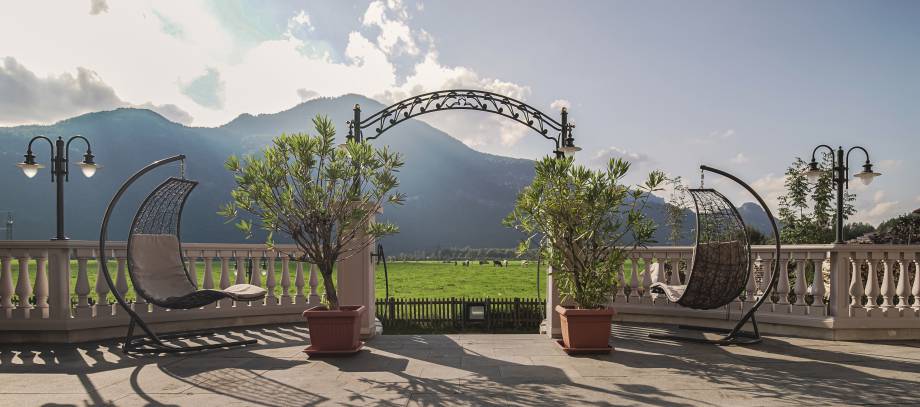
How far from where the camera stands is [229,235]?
3049 inches

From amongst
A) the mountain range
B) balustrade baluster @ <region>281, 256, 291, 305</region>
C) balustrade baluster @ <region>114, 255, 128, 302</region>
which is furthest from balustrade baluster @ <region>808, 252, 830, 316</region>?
the mountain range

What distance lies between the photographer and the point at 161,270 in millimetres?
6406

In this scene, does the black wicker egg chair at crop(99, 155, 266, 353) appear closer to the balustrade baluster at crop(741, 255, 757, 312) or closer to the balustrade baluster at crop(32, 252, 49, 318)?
the balustrade baluster at crop(32, 252, 49, 318)

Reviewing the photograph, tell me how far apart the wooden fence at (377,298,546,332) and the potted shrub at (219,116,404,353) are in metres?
4.66

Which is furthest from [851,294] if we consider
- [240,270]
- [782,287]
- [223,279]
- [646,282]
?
[223,279]

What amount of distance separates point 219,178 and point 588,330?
101 metres

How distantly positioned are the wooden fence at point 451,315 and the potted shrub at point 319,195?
4661mm

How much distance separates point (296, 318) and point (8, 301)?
3.34 metres

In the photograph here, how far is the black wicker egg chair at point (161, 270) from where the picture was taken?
579 centimetres

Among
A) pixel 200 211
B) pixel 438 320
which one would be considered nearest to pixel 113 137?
pixel 200 211

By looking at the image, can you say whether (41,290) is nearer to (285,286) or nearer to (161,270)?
(161,270)

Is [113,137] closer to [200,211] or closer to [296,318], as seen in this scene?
[200,211]

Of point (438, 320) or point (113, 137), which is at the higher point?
point (113, 137)

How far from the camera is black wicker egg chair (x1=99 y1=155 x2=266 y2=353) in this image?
5.79 metres
